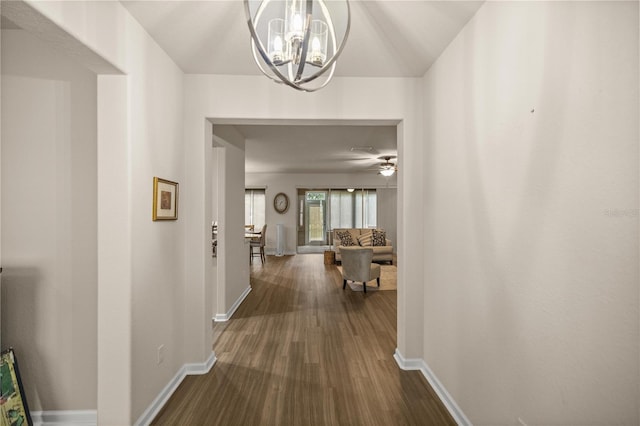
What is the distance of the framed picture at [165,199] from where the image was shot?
215 centimetres

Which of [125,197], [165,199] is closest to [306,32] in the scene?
[125,197]

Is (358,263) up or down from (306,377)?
up

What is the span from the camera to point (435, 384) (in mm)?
2424

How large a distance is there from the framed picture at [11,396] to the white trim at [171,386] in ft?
2.04

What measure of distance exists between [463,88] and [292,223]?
8483 mm

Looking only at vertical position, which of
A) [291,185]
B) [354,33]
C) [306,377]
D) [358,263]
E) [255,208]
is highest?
[354,33]

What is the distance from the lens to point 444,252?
7.60 ft

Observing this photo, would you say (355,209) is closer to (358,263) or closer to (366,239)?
(366,239)

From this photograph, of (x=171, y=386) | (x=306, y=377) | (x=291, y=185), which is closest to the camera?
(x=171, y=386)

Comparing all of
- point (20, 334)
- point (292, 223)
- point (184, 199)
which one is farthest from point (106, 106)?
point (292, 223)

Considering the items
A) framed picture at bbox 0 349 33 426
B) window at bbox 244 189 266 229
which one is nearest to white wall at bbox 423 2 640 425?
framed picture at bbox 0 349 33 426

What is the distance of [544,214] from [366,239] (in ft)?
23.3

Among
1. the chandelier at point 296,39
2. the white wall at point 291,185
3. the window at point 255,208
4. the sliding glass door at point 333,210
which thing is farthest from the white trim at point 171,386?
the sliding glass door at point 333,210

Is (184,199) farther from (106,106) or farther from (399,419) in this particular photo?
(399,419)
